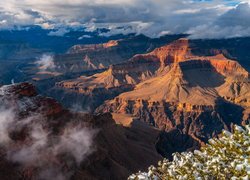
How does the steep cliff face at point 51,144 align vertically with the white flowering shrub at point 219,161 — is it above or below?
below

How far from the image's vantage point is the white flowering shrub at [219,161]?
2436 cm

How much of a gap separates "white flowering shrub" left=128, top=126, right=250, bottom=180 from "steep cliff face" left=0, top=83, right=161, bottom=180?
5789 cm

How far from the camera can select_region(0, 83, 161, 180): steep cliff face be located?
280 ft

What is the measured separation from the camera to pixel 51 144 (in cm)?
9531

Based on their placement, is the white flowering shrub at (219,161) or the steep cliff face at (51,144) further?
the steep cliff face at (51,144)

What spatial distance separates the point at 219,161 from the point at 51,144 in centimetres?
7337

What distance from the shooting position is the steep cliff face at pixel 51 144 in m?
85.4

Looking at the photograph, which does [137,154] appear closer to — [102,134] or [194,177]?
[102,134]

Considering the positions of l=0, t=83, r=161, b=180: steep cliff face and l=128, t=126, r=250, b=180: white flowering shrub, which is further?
l=0, t=83, r=161, b=180: steep cliff face

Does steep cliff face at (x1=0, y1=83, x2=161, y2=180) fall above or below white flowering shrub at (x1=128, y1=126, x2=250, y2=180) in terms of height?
below

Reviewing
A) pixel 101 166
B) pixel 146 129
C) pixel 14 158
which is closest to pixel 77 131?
pixel 101 166

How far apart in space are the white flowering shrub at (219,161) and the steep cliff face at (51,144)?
57891mm

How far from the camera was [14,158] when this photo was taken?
83.9 m

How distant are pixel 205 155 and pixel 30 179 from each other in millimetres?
59472
